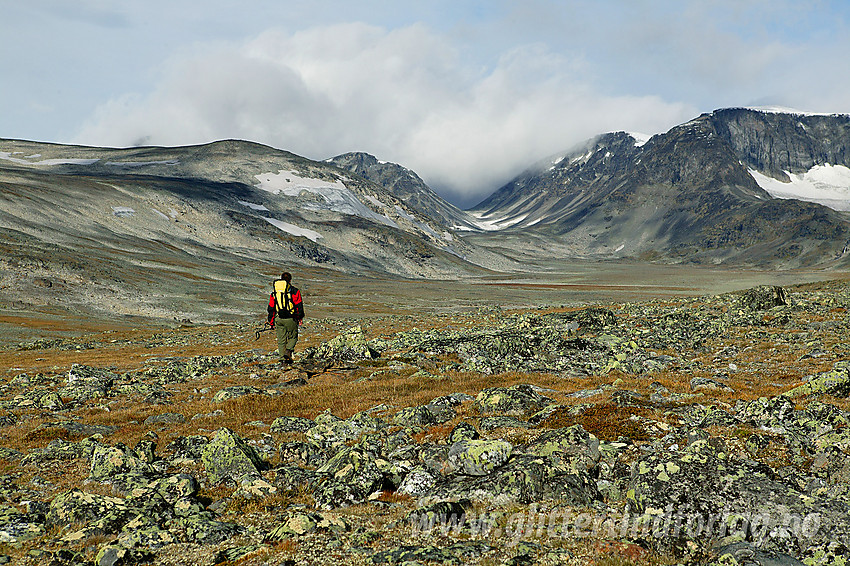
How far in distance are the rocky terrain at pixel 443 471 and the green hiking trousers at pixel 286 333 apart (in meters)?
3.22

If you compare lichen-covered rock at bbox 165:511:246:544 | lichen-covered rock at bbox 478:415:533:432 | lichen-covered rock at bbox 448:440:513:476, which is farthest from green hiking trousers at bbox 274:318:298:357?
lichen-covered rock at bbox 165:511:246:544

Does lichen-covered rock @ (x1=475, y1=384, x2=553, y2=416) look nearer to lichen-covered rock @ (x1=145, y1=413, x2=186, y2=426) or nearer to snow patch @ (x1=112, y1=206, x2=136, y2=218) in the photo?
lichen-covered rock @ (x1=145, y1=413, x2=186, y2=426)

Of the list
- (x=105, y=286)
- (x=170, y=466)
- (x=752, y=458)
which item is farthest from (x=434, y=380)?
(x=105, y=286)

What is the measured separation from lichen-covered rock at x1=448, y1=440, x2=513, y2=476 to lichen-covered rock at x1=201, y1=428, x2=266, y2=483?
4724mm

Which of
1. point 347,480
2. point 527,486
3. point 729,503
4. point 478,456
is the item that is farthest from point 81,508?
point 729,503

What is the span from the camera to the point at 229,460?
12.1m

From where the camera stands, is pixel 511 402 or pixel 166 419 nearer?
pixel 511 402

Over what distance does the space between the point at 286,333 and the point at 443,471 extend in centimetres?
1647

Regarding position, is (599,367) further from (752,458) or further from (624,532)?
(624,532)

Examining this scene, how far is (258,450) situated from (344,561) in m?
6.91

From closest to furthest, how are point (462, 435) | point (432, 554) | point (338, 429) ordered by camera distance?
1. point (432, 554)
2. point (462, 435)
3. point (338, 429)

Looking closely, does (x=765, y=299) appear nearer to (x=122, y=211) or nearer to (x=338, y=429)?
(x=338, y=429)

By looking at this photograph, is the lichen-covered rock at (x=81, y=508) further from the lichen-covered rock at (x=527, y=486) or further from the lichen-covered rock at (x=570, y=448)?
the lichen-covered rock at (x=570, y=448)

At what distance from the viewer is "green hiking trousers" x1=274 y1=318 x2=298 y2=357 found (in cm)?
2534
